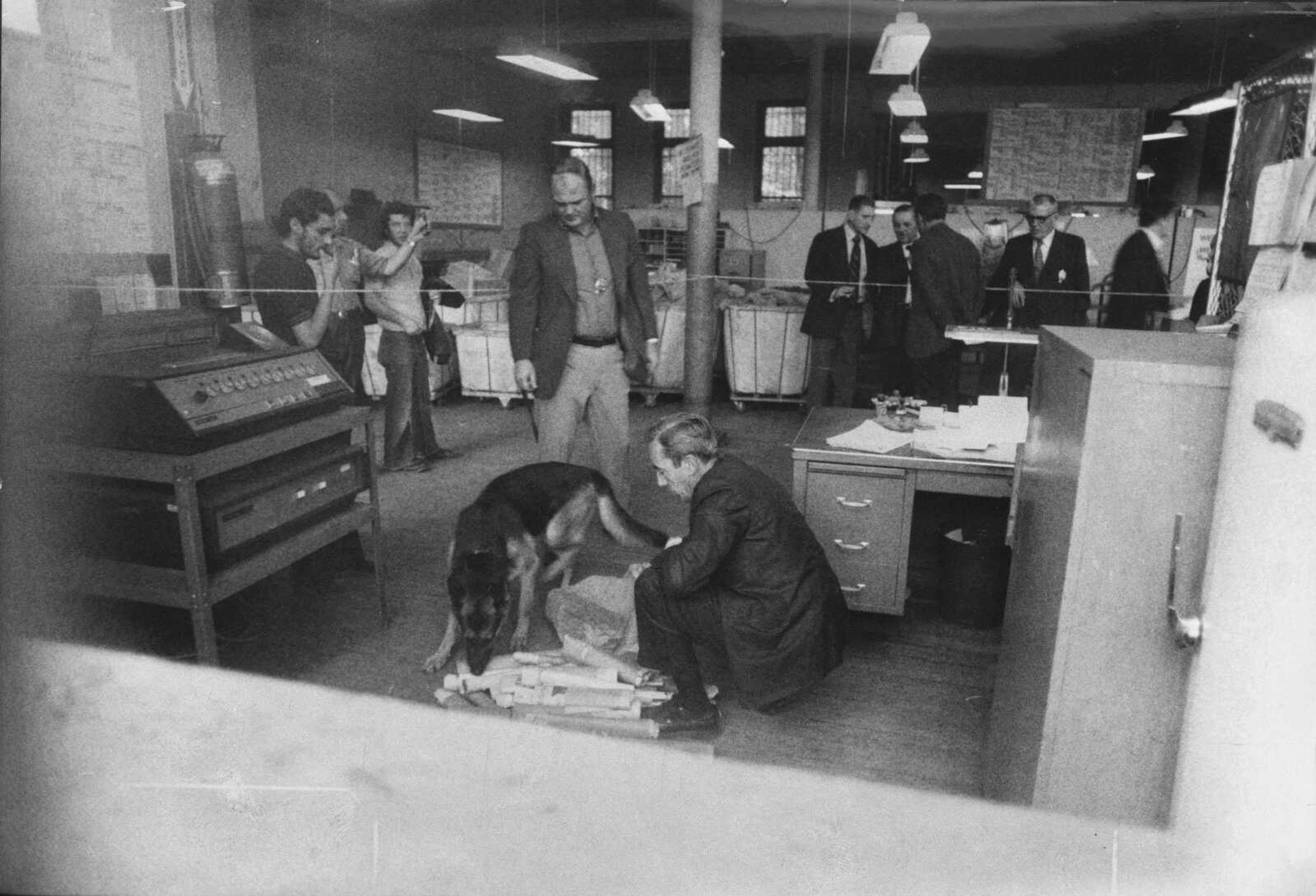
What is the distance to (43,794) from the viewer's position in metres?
1.41

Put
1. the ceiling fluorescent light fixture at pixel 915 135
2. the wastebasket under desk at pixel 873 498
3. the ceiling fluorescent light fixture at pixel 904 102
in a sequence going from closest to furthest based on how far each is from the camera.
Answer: the wastebasket under desk at pixel 873 498, the ceiling fluorescent light fixture at pixel 915 135, the ceiling fluorescent light fixture at pixel 904 102

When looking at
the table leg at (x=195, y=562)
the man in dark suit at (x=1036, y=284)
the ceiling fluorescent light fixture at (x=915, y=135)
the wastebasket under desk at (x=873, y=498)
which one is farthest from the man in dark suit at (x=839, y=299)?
the table leg at (x=195, y=562)

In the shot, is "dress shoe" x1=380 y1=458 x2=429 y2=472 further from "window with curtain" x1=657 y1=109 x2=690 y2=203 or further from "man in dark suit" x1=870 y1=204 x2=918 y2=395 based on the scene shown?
"man in dark suit" x1=870 y1=204 x2=918 y2=395

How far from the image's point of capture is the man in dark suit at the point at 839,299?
5.54 m

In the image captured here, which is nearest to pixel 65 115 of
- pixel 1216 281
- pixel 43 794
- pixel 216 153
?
pixel 216 153

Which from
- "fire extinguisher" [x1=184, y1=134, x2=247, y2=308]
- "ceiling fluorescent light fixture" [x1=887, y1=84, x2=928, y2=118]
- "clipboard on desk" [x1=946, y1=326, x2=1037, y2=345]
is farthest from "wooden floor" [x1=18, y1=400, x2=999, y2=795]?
"ceiling fluorescent light fixture" [x1=887, y1=84, x2=928, y2=118]

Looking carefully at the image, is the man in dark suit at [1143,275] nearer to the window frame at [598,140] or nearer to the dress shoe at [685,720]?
the dress shoe at [685,720]

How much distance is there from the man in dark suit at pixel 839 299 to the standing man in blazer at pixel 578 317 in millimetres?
2022

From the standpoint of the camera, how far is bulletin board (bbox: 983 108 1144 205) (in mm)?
3098

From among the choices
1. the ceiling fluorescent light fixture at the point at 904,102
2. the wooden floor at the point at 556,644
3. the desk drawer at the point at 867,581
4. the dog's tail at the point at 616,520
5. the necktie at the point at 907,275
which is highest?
the ceiling fluorescent light fixture at the point at 904,102

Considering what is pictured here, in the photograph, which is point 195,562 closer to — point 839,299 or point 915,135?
point 915,135

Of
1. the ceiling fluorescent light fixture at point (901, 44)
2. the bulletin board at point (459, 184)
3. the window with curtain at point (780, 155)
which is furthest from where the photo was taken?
the window with curtain at point (780, 155)

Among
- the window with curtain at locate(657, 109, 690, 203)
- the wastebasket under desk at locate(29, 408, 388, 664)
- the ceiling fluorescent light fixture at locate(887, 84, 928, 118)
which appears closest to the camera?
the wastebasket under desk at locate(29, 408, 388, 664)

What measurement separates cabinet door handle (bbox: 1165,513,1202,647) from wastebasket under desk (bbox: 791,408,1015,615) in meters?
1.75
